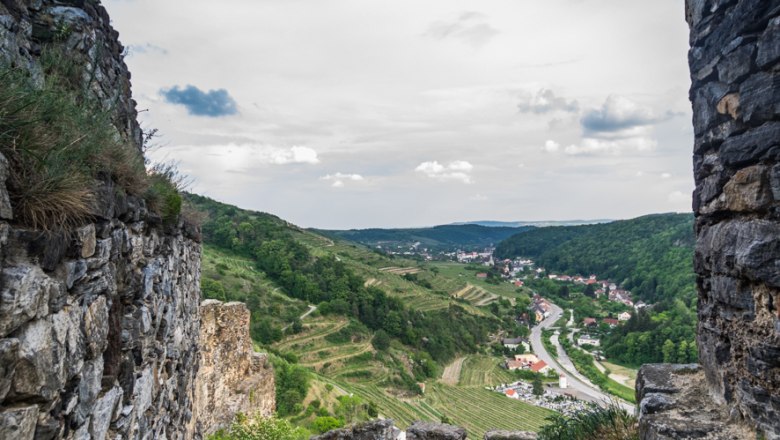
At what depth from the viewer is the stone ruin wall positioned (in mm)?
1944

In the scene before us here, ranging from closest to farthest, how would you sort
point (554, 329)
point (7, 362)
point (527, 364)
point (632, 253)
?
point (7, 362)
point (527, 364)
point (554, 329)
point (632, 253)

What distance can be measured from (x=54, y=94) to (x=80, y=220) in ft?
3.20

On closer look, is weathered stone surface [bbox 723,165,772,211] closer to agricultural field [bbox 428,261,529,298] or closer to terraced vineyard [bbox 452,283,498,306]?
terraced vineyard [bbox 452,283,498,306]

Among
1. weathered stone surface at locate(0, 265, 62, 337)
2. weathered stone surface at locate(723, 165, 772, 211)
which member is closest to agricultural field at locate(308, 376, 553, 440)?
weathered stone surface at locate(723, 165, 772, 211)

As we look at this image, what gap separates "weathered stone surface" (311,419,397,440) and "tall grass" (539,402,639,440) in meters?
4.05

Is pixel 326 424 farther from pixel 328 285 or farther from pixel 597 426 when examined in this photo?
pixel 328 285

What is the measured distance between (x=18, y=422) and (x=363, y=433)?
802cm

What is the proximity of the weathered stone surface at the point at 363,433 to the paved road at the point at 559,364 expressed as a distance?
1819 cm

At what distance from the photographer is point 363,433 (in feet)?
29.8

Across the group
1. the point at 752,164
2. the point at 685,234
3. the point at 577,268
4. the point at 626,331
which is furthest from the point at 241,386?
the point at 577,268

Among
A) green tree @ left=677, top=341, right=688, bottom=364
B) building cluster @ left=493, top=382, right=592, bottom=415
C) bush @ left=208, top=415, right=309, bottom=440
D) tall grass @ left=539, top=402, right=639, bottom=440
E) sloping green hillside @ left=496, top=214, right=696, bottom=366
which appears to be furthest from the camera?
sloping green hillside @ left=496, top=214, right=696, bottom=366

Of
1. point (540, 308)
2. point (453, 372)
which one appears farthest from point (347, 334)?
point (540, 308)

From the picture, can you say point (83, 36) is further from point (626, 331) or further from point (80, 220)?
point (626, 331)

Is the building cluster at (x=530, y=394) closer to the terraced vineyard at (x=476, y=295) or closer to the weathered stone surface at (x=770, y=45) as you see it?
the terraced vineyard at (x=476, y=295)
